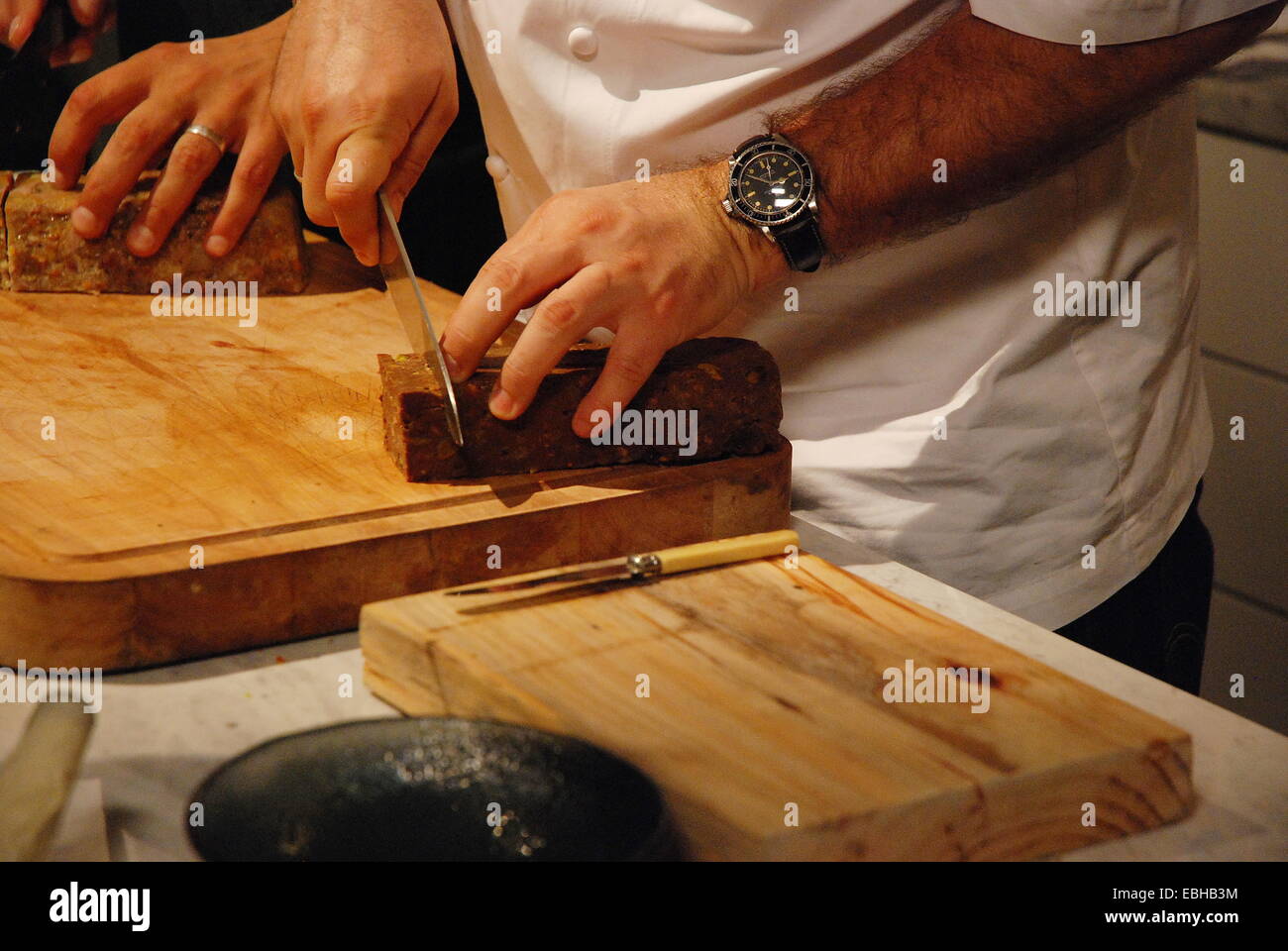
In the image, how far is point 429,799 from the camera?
0.75 m

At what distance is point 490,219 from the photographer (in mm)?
2266

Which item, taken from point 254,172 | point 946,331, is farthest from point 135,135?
point 946,331

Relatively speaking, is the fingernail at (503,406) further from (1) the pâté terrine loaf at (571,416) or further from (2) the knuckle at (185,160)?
(2) the knuckle at (185,160)

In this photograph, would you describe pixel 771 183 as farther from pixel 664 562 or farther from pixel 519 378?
pixel 664 562

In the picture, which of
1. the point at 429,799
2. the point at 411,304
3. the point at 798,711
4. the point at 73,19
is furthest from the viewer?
the point at 73,19

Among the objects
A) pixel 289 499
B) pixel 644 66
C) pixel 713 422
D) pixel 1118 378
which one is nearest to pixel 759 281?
pixel 713 422

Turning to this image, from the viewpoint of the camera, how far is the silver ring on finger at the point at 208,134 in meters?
1.87

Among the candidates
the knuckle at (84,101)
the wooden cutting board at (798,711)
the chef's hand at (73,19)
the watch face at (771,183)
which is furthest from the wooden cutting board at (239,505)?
the chef's hand at (73,19)

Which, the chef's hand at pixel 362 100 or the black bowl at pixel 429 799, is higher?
the chef's hand at pixel 362 100

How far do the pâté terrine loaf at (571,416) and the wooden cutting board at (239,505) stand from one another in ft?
0.06

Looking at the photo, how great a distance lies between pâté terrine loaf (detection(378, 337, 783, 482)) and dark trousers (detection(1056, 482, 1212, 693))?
45 cm

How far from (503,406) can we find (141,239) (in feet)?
2.83

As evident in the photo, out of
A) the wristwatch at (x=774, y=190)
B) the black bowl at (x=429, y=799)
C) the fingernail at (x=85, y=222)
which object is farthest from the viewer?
the fingernail at (x=85, y=222)

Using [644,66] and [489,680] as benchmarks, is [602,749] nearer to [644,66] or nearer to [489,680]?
[489,680]
